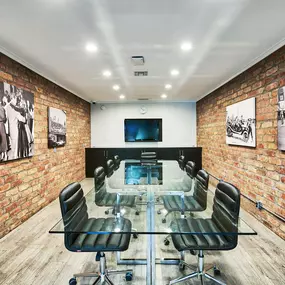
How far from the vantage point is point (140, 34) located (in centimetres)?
214

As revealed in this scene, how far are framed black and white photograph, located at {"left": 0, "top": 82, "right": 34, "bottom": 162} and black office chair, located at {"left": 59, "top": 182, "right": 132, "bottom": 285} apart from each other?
135 centimetres

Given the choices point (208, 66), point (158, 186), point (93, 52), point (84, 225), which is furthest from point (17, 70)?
point (208, 66)

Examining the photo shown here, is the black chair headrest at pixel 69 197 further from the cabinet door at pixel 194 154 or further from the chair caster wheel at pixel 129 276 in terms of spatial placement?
the cabinet door at pixel 194 154

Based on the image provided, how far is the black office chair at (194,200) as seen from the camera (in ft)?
7.74

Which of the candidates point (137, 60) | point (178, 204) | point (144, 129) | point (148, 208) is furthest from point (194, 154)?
point (148, 208)

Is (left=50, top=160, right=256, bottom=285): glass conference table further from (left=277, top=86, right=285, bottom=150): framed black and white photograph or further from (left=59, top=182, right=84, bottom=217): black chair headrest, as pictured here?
(left=277, top=86, right=285, bottom=150): framed black and white photograph

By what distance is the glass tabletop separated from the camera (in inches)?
61.2

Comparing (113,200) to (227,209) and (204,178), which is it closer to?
(204,178)

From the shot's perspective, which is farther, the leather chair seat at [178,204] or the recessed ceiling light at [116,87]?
the recessed ceiling light at [116,87]

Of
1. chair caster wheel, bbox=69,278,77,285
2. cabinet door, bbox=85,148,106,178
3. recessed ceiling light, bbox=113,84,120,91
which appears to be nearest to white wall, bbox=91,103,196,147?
cabinet door, bbox=85,148,106,178

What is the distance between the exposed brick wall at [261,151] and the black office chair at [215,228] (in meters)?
1.15

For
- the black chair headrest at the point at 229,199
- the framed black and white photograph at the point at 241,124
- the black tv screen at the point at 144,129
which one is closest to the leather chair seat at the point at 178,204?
the black chair headrest at the point at 229,199

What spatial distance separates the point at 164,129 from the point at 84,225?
4.87 meters

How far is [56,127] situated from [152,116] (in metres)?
3.13
